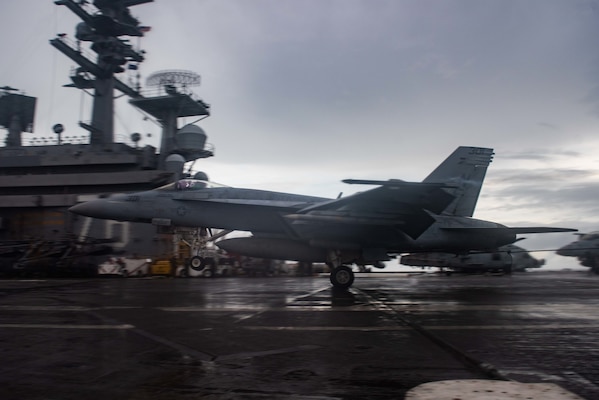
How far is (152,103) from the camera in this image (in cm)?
4653

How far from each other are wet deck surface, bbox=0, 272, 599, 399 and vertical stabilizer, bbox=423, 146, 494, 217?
593cm

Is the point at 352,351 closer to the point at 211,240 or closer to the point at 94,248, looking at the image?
the point at 211,240

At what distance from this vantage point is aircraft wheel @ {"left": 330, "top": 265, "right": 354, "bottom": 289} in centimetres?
1282

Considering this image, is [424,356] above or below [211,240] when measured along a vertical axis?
below

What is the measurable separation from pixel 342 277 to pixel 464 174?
5657 millimetres

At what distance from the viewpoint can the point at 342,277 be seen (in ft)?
42.4

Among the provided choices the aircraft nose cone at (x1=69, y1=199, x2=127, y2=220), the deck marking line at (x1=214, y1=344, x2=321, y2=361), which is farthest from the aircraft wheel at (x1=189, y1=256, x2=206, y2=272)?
the deck marking line at (x1=214, y1=344, x2=321, y2=361)

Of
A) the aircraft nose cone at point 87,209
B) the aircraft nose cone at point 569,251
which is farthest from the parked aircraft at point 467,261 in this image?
the aircraft nose cone at point 87,209

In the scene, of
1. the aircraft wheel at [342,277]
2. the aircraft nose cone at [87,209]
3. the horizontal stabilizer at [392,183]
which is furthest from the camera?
the aircraft nose cone at [87,209]

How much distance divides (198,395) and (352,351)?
6.93 ft

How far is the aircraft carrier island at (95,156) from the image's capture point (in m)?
32.7

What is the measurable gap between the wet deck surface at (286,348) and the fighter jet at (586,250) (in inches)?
771

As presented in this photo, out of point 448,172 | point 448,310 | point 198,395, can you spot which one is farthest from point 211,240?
point 198,395

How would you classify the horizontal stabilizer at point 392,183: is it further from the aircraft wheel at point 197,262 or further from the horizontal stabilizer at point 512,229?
the aircraft wheel at point 197,262
